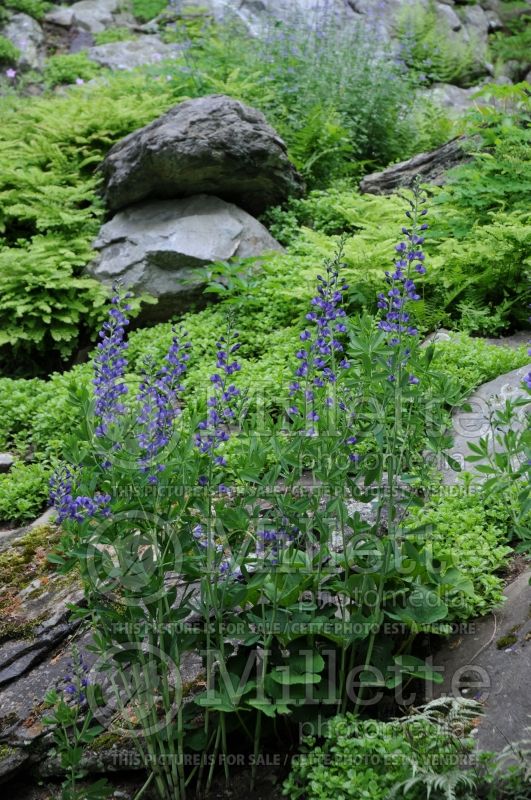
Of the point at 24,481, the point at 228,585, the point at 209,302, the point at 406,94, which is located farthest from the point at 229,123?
the point at 228,585

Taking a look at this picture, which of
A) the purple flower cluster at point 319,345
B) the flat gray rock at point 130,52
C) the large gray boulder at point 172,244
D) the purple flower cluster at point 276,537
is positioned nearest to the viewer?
the purple flower cluster at point 276,537

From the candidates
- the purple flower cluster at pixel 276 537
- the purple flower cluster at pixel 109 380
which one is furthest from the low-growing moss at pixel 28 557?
the purple flower cluster at pixel 276 537

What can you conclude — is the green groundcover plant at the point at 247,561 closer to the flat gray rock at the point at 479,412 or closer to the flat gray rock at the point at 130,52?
the flat gray rock at the point at 479,412

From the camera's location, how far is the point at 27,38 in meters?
13.3

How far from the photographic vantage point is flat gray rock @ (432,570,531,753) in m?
2.32

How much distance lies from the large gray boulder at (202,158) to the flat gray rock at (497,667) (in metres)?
4.93

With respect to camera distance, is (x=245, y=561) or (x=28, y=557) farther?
(x=28, y=557)

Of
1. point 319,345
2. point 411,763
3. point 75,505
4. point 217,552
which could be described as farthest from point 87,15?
point 411,763

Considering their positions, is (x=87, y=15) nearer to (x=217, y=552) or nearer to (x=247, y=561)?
(x=217, y=552)

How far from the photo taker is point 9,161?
740cm

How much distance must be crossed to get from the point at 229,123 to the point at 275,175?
67cm

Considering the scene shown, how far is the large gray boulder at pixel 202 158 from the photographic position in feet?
21.2

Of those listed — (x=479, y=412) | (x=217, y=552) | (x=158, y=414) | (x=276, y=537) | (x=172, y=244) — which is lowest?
(x=172, y=244)

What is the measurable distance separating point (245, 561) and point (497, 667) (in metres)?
0.98
